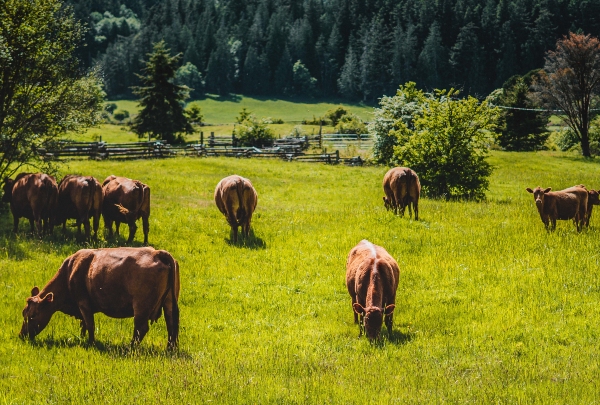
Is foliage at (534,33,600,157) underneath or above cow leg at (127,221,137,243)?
above

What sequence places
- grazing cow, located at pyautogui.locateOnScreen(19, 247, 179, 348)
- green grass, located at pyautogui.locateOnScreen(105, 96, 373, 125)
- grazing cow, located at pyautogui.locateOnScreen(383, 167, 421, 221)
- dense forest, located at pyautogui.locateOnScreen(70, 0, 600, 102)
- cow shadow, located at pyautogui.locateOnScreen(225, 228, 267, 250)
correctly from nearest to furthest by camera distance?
grazing cow, located at pyautogui.locateOnScreen(19, 247, 179, 348)
cow shadow, located at pyautogui.locateOnScreen(225, 228, 267, 250)
grazing cow, located at pyautogui.locateOnScreen(383, 167, 421, 221)
green grass, located at pyautogui.locateOnScreen(105, 96, 373, 125)
dense forest, located at pyautogui.locateOnScreen(70, 0, 600, 102)

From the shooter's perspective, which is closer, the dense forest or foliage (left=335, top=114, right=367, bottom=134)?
foliage (left=335, top=114, right=367, bottom=134)

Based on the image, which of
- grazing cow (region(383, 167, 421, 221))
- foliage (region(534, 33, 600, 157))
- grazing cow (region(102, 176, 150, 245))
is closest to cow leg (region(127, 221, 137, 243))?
grazing cow (region(102, 176, 150, 245))

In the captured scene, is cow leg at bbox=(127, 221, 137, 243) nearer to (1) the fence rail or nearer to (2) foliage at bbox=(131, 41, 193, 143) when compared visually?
(1) the fence rail

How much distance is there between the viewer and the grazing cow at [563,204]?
20422mm

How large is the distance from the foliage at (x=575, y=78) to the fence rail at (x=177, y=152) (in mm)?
20650

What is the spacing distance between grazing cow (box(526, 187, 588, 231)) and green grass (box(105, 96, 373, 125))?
106m

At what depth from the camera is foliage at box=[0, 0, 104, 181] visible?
22.8m

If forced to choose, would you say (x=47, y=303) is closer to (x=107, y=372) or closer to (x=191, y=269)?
(x=107, y=372)

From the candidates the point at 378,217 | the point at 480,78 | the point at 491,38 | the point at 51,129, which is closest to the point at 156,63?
the point at 51,129

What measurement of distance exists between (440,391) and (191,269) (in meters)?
9.65

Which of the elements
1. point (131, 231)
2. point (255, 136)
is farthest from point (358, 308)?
point (255, 136)

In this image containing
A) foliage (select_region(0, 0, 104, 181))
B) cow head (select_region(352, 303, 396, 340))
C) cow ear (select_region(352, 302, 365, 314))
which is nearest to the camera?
cow head (select_region(352, 303, 396, 340))

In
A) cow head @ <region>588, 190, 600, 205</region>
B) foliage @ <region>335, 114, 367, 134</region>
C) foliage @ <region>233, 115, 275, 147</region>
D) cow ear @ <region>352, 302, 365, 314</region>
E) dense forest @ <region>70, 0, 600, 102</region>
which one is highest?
dense forest @ <region>70, 0, 600, 102</region>
